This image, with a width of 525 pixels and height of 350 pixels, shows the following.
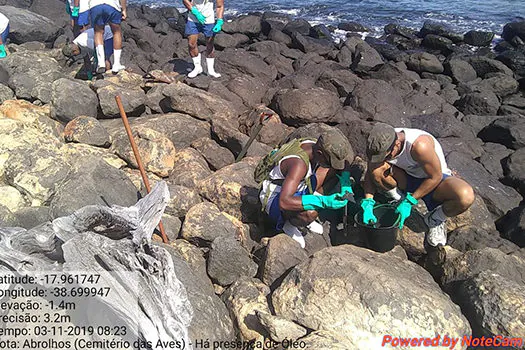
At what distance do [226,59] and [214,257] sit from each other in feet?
20.4

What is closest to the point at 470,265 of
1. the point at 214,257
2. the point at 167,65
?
the point at 214,257

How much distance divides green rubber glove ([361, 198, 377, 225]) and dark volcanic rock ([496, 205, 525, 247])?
162cm

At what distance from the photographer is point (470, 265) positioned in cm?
375

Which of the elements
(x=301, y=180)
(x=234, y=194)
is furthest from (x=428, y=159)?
(x=234, y=194)

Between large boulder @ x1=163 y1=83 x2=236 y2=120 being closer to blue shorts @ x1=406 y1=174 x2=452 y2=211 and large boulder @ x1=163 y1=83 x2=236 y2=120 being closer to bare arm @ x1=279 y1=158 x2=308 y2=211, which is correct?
bare arm @ x1=279 y1=158 x2=308 y2=211

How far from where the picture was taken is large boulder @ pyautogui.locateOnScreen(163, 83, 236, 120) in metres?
6.14

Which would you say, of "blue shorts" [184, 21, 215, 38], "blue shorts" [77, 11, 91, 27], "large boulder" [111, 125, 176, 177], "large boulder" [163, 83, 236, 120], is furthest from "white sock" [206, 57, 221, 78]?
"large boulder" [111, 125, 176, 177]

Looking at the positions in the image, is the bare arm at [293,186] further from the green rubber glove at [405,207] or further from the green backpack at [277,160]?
the green rubber glove at [405,207]

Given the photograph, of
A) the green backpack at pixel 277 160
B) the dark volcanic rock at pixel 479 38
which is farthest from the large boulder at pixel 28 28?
the dark volcanic rock at pixel 479 38

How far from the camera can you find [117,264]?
2658 millimetres

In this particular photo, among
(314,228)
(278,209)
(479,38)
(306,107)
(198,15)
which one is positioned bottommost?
(479,38)

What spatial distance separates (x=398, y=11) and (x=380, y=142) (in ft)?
58.9

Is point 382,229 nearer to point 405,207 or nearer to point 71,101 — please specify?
point 405,207

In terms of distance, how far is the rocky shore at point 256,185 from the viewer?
314 cm
